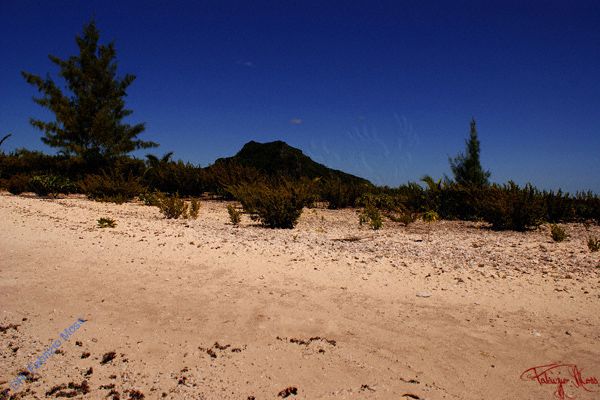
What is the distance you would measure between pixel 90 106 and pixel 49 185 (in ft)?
18.7

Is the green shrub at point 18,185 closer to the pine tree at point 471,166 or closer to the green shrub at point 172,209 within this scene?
the green shrub at point 172,209

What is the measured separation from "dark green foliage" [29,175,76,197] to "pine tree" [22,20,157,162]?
3389 mm

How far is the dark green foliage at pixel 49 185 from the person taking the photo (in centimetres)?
1370

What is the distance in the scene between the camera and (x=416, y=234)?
301 inches

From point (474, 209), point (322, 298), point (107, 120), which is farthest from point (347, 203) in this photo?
point (107, 120)

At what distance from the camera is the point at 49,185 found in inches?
539

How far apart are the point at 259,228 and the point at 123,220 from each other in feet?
8.22

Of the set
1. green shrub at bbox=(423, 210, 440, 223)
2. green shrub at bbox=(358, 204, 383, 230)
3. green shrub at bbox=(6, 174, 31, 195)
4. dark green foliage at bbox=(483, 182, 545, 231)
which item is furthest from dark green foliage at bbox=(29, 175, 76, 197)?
dark green foliage at bbox=(483, 182, 545, 231)

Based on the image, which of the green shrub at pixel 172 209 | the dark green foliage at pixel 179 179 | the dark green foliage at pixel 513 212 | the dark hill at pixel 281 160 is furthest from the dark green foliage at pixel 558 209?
the dark hill at pixel 281 160

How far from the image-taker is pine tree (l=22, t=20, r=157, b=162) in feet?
57.5

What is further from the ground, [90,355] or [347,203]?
[347,203]

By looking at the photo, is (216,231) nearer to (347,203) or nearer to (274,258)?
(274,258)
